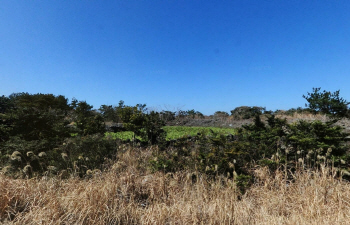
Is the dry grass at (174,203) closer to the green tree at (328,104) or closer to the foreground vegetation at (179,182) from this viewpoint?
the foreground vegetation at (179,182)

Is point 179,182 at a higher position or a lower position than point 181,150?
lower

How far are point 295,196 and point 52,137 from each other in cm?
650

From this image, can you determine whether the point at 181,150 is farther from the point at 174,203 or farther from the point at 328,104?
the point at 328,104

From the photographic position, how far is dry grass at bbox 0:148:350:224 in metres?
2.48

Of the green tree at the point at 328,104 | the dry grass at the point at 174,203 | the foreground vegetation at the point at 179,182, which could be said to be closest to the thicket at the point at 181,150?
the foreground vegetation at the point at 179,182

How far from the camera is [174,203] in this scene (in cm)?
300

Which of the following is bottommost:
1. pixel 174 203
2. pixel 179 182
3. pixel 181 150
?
pixel 174 203

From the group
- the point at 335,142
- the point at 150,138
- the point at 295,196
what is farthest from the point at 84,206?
the point at 335,142

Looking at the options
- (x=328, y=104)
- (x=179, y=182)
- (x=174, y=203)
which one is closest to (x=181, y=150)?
(x=179, y=182)

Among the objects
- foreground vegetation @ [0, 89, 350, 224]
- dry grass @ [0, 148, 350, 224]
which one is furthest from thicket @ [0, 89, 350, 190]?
dry grass @ [0, 148, 350, 224]

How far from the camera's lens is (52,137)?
232 inches

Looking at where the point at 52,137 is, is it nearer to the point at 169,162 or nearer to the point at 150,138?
the point at 150,138

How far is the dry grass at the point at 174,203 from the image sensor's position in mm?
2480

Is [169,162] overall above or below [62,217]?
above
